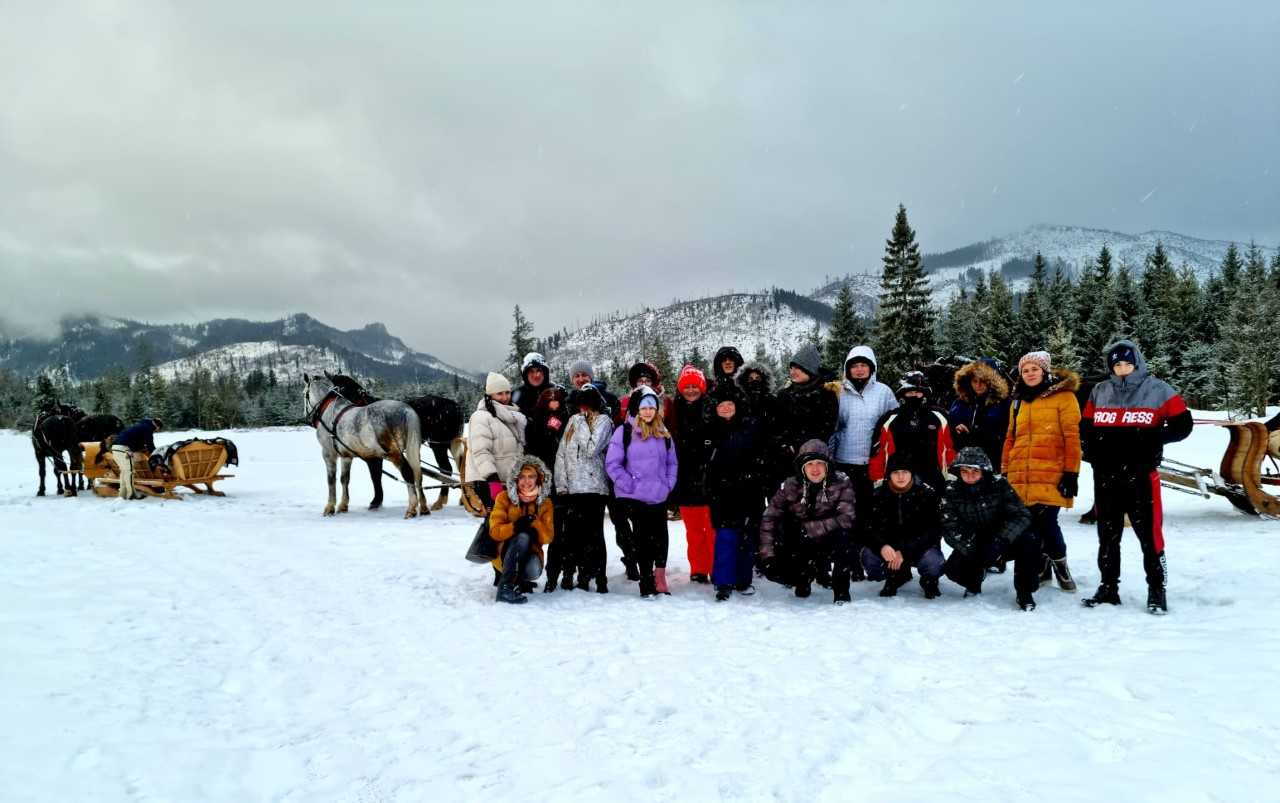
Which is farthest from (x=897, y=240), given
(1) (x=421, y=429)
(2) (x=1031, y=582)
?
(2) (x=1031, y=582)

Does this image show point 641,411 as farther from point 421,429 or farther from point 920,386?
point 421,429

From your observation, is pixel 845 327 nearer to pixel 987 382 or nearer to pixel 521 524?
pixel 987 382

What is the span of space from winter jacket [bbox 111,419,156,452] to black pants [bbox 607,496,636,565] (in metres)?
11.2

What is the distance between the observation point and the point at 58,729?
3.22 metres

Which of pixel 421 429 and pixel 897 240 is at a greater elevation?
pixel 897 240

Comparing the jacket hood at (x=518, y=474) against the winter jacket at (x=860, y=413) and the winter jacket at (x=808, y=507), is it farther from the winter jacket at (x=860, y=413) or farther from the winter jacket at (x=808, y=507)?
the winter jacket at (x=860, y=413)

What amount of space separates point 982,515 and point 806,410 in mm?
1762

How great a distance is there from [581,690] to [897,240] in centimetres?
3504

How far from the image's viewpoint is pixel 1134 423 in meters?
5.19

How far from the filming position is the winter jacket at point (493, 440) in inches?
265

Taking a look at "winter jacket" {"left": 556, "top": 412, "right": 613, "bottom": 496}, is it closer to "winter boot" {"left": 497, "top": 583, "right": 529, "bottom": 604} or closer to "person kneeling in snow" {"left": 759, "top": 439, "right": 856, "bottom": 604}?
"winter boot" {"left": 497, "top": 583, "right": 529, "bottom": 604}

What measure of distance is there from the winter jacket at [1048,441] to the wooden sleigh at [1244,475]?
15.0 ft

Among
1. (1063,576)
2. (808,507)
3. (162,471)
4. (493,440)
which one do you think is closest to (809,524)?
(808,507)

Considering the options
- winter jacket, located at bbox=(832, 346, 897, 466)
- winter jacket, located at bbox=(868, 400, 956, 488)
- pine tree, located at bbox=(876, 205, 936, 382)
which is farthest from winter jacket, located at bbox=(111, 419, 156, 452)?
pine tree, located at bbox=(876, 205, 936, 382)
